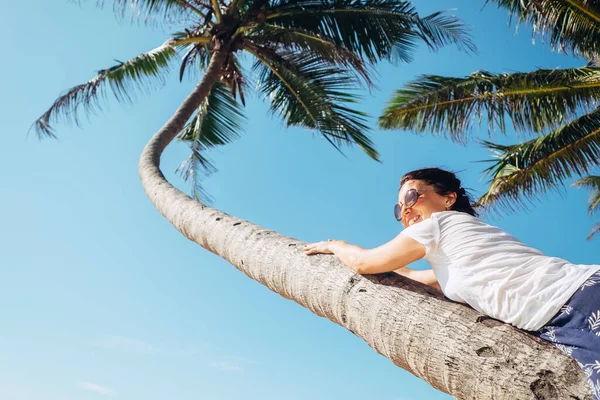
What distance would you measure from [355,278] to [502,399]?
687mm

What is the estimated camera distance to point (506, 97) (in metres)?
8.04

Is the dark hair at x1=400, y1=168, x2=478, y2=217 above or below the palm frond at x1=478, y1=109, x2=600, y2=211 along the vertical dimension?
below

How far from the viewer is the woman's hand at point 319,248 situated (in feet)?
7.39

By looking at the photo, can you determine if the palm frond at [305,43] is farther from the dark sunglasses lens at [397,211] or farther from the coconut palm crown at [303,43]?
the dark sunglasses lens at [397,211]

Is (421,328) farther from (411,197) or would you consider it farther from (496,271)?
(411,197)

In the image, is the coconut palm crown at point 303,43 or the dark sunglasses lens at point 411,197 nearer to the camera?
the dark sunglasses lens at point 411,197

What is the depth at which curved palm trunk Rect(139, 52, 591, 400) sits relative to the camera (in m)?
1.56

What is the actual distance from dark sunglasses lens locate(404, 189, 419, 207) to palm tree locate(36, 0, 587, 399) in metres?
0.44

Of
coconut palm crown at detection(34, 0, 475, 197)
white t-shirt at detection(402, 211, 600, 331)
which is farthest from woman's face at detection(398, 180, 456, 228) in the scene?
coconut palm crown at detection(34, 0, 475, 197)

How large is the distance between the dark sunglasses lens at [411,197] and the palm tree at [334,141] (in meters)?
0.44

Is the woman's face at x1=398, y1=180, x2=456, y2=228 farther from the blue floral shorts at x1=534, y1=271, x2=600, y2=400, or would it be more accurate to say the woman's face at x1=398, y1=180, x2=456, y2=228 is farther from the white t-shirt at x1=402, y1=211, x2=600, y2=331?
the blue floral shorts at x1=534, y1=271, x2=600, y2=400

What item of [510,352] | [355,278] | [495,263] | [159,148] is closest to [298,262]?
[355,278]

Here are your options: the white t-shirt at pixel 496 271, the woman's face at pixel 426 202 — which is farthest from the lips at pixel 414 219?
the white t-shirt at pixel 496 271

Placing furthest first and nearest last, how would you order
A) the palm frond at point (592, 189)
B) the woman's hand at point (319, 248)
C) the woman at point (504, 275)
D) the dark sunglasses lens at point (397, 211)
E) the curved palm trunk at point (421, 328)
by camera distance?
the palm frond at point (592, 189), the dark sunglasses lens at point (397, 211), the woman's hand at point (319, 248), the woman at point (504, 275), the curved palm trunk at point (421, 328)
